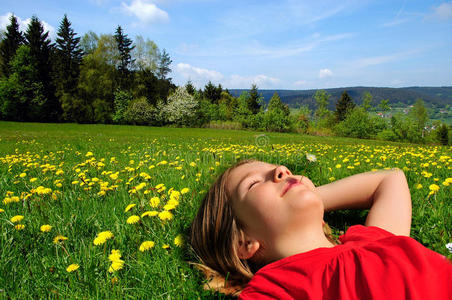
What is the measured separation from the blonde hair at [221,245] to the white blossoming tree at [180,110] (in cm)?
3383

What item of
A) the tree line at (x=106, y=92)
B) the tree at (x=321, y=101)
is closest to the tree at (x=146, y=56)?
the tree line at (x=106, y=92)

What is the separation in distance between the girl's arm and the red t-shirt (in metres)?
0.43

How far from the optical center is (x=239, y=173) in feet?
5.05

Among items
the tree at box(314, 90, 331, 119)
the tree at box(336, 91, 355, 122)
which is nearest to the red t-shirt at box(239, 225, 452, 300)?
the tree at box(314, 90, 331, 119)

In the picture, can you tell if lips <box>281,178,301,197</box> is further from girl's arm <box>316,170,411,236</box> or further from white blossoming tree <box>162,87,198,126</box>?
white blossoming tree <box>162,87,198,126</box>

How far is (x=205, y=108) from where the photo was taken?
38.2 metres

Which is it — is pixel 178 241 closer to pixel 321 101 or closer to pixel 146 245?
pixel 146 245

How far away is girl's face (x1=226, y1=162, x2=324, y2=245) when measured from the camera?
4.21ft

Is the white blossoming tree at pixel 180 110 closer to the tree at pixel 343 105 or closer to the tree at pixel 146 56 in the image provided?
the tree at pixel 146 56

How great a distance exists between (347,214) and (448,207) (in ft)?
2.16

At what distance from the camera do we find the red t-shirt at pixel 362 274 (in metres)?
0.91

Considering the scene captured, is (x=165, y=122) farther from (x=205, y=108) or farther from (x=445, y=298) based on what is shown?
(x=445, y=298)

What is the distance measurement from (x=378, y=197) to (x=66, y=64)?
4272 centimetres

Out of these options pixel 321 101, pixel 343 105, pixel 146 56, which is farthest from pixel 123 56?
pixel 343 105
